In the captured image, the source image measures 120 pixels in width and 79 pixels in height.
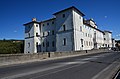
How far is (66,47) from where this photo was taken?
5381cm

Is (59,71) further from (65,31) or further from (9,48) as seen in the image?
(9,48)

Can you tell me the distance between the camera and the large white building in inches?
2077

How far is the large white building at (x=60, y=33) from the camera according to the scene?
52.8 metres

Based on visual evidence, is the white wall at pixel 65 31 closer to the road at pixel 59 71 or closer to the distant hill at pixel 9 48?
the distant hill at pixel 9 48

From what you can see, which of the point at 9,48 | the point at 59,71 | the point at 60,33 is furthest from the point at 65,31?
the point at 59,71

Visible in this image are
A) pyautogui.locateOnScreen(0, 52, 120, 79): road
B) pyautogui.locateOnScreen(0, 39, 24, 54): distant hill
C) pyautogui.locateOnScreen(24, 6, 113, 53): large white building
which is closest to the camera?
pyautogui.locateOnScreen(0, 52, 120, 79): road

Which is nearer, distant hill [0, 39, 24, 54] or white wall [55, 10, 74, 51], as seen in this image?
white wall [55, 10, 74, 51]

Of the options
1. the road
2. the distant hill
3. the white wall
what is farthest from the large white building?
the road

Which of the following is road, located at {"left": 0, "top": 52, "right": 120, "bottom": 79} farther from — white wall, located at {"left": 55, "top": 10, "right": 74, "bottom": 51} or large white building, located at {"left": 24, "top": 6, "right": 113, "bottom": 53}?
white wall, located at {"left": 55, "top": 10, "right": 74, "bottom": 51}

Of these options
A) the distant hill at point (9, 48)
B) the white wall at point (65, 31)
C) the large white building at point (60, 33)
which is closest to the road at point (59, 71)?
the large white building at point (60, 33)

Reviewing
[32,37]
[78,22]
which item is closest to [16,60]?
[78,22]

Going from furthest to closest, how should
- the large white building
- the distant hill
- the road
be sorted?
1. the distant hill
2. the large white building
3. the road

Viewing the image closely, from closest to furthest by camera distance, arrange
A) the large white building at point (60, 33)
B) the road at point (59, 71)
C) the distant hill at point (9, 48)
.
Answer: the road at point (59, 71)
the large white building at point (60, 33)
the distant hill at point (9, 48)

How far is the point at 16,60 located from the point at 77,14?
37.1m
